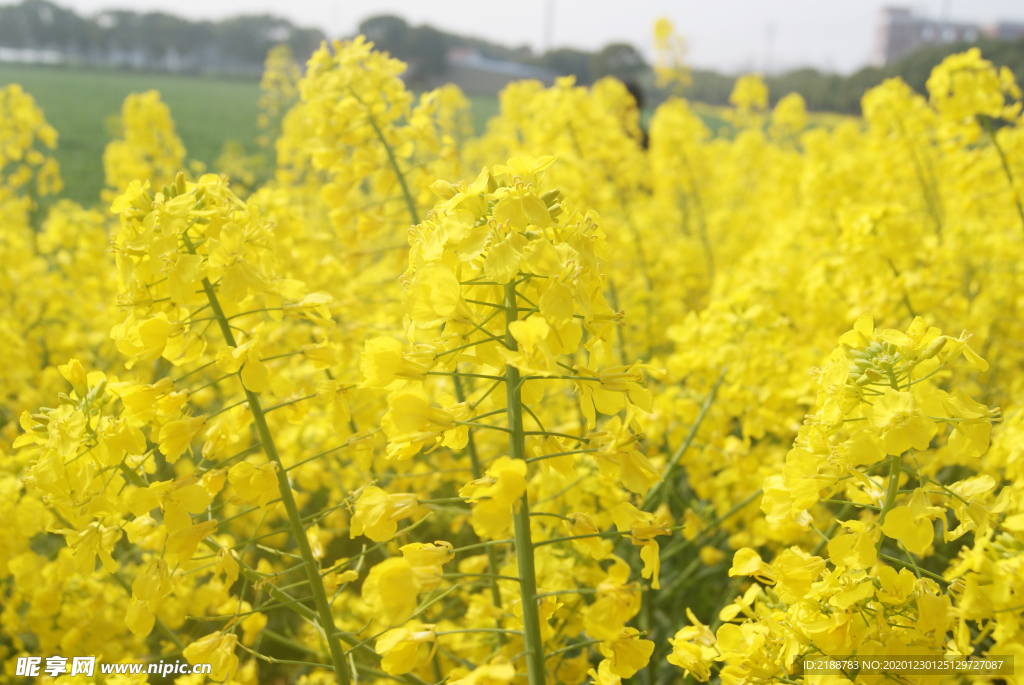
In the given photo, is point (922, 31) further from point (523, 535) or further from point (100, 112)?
point (100, 112)

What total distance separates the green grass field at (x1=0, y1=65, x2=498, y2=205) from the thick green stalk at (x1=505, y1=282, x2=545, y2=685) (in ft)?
39.5

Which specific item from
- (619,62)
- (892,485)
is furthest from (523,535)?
(619,62)

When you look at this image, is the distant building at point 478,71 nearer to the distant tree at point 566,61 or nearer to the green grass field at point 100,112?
the green grass field at point 100,112

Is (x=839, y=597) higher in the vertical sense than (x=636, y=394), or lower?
lower

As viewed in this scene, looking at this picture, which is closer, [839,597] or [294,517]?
[839,597]

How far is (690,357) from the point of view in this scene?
9.46ft

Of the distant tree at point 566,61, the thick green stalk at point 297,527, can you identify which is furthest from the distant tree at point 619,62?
the thick green stalk at point 297,527

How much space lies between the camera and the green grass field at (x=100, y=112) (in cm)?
1712

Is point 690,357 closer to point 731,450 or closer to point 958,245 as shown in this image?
point 731,450

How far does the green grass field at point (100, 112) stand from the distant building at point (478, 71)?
44.5 inches

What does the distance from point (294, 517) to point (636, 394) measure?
99cm

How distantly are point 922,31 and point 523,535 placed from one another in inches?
896

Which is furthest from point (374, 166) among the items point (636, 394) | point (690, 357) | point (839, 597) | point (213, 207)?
point (839, 597)

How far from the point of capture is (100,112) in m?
21.7
